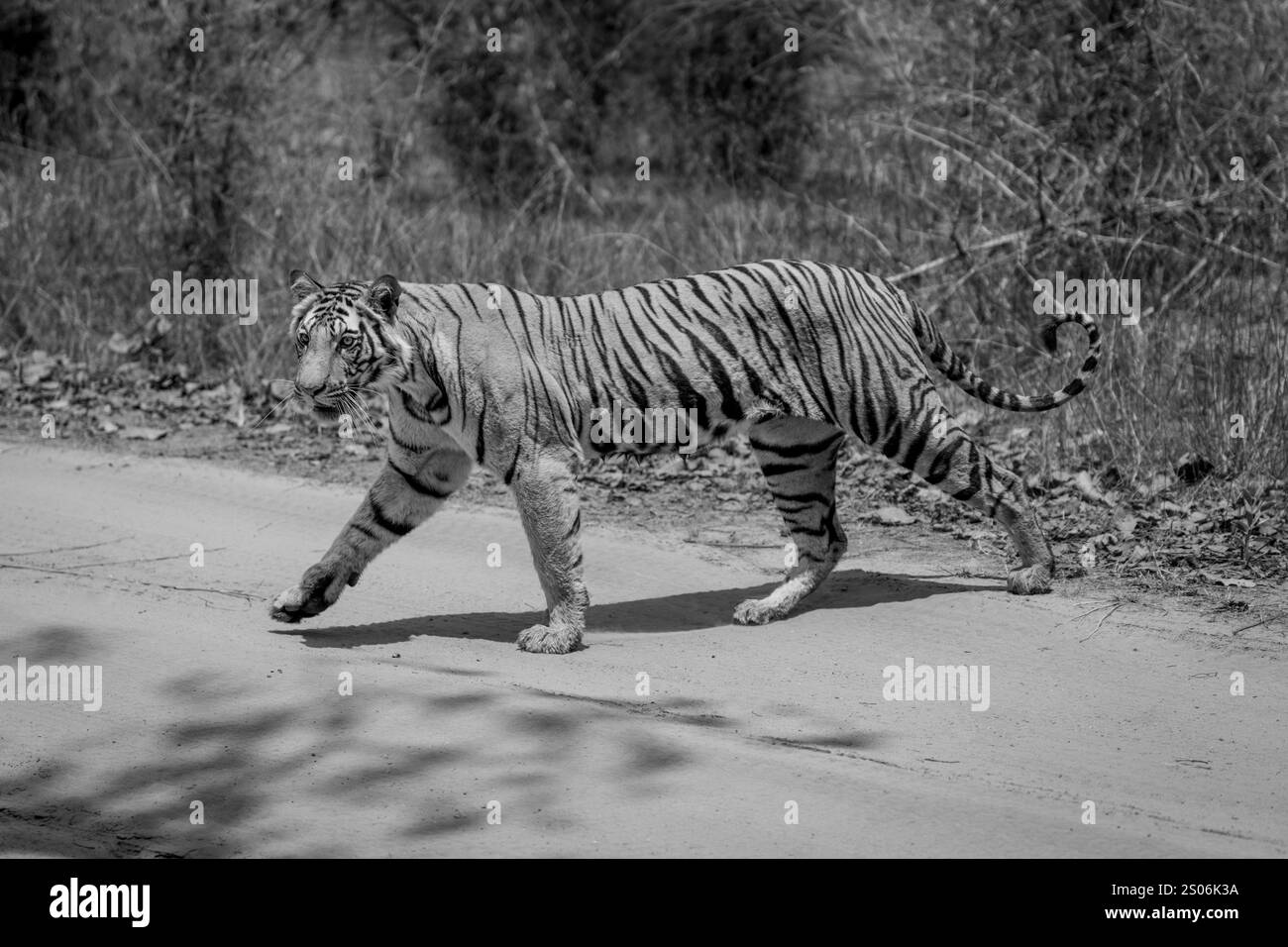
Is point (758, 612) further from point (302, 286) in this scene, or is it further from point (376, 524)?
point (302, 286)

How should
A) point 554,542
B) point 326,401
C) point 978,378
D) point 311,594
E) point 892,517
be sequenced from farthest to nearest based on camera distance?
point 892,517, point 978,378, point 311,594, point 554,542, point 326,401

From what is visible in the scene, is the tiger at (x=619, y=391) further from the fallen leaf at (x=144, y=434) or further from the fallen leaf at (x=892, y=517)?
the fallen leaf at (x=144, y=434)

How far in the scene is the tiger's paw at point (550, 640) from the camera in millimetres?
5727

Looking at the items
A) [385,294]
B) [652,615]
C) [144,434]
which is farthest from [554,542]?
[144,434]

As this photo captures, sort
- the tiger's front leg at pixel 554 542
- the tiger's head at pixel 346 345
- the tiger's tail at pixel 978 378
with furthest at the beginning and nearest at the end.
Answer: the tiger's tail at pixel 978 378 < the tiger's front leg at pixel 554 542 < the tiger's head at pixel 346 345

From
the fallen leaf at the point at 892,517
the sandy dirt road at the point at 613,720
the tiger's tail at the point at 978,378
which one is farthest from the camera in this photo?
the fallen leaf at the point at 892,517

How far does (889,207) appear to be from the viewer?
10578 millimetres

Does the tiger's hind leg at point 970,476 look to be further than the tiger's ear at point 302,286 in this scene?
Yes

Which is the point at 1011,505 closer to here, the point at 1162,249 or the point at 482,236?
the point at 1162,249

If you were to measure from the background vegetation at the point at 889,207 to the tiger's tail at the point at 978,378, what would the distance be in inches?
Answer: 51.1

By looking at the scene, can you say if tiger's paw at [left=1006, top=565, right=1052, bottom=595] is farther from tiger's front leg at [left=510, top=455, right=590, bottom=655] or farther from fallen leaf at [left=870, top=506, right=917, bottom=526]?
tiger's front leg at [left=510, top=455, right=590, bottom=655]

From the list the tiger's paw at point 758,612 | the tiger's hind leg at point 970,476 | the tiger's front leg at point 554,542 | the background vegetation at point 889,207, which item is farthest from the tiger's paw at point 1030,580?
the tiger's front leg at point 554,542

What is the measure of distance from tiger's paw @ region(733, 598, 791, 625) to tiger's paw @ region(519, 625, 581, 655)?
0.72 meters

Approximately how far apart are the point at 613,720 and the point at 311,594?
1.50 metres
